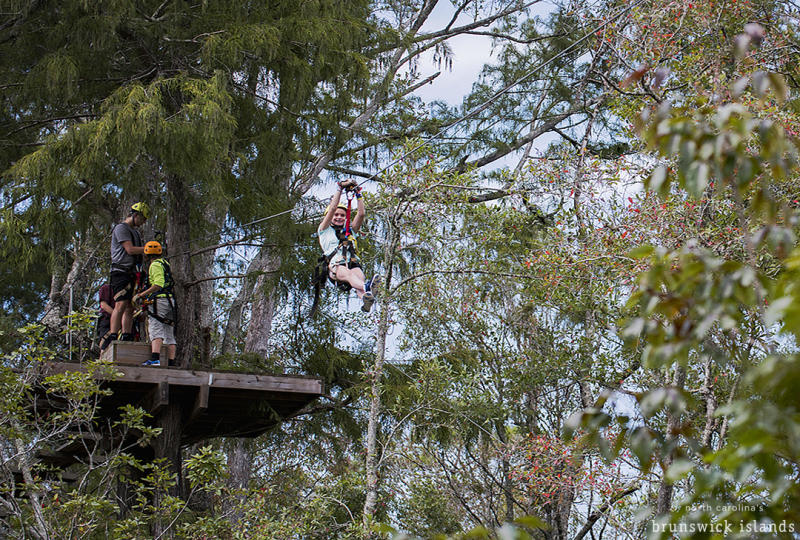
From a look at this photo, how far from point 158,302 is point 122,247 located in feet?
2.12

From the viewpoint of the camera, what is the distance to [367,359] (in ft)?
41.2

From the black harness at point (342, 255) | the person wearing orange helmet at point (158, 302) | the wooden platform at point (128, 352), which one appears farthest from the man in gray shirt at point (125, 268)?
the black harness at point (342, 255)

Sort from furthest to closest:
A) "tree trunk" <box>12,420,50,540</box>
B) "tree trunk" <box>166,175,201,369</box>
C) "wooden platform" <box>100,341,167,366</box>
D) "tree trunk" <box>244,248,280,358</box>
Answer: "tree trunk" <box>244,248,280,358</box> < "tree trunk" <box>166,175,201,369</box> < "wooden platform" <box>100,341,167,366</box> < "tree trunk" <box>12,420,50,540</box>

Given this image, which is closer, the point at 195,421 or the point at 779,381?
the point at 779,381

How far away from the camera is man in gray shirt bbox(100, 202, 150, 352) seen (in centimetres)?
849

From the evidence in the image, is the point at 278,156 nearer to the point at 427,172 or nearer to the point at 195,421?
the point at 427,172

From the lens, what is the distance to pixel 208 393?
8078 mm

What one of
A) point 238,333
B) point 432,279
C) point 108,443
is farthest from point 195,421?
point 238,333

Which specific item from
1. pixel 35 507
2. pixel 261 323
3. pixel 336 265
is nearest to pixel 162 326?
pixel 336 265

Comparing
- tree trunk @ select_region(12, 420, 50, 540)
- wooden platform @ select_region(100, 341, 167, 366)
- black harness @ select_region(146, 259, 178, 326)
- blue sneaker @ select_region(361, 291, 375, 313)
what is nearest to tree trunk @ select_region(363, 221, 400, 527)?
blue sneaker @ select_region(361, 291, 375, 313)

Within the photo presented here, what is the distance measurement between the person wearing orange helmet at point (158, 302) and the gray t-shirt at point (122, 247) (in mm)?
165

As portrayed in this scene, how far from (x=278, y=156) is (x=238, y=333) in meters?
5.53

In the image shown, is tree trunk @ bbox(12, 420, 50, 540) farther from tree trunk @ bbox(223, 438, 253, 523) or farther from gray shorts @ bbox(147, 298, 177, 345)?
tree trunk @ bbox(223, 438, 253, 523)

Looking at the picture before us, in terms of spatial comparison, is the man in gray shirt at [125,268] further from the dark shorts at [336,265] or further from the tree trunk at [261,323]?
the tree trunk at [261,323]
